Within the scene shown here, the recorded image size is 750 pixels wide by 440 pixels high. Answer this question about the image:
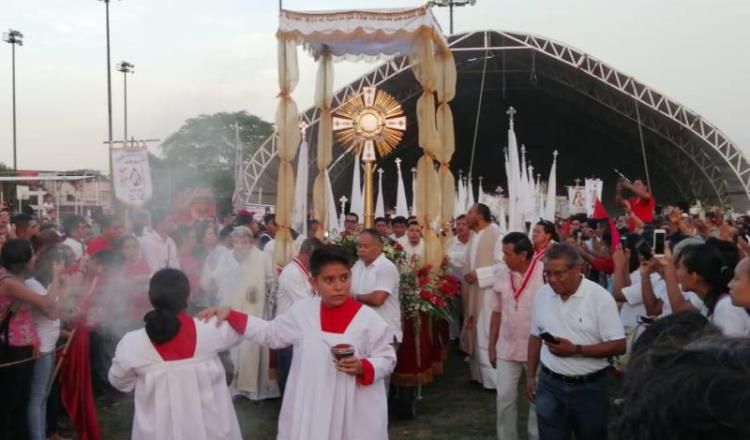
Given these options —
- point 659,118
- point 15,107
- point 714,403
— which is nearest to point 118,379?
point 714,403

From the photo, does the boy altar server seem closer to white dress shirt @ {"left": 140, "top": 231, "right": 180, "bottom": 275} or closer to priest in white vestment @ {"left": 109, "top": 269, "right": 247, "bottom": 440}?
priest in white vestment @ {"left": 109, "top": 269, "right": 247, "bottom": 440}

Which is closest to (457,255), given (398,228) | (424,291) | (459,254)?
(459,254)

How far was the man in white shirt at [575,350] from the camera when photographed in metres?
3.86

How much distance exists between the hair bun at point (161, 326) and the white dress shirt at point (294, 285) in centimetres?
317

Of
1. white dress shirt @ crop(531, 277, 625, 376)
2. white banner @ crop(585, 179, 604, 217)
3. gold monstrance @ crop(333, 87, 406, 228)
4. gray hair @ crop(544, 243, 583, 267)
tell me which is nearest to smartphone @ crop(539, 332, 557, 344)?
white dress shirt @ crop(531, 277, 625, 376)

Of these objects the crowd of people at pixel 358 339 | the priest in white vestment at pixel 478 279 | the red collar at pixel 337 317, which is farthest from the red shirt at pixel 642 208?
the red collar at pixel 337 317

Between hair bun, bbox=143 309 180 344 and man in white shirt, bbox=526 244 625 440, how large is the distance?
6.21 ft

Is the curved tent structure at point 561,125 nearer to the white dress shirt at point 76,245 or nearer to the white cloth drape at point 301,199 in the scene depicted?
the white cloth drape at point 301,199

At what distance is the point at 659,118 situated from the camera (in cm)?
3075

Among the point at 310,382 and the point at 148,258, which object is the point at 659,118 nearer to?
the point at 148,258

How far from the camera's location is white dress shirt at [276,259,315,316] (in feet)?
21.6

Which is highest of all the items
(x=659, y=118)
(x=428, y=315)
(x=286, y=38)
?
(x=659, y=118)

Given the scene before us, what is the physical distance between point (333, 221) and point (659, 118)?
77.2 ft

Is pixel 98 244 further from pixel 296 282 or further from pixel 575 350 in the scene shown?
pixel 575 350
